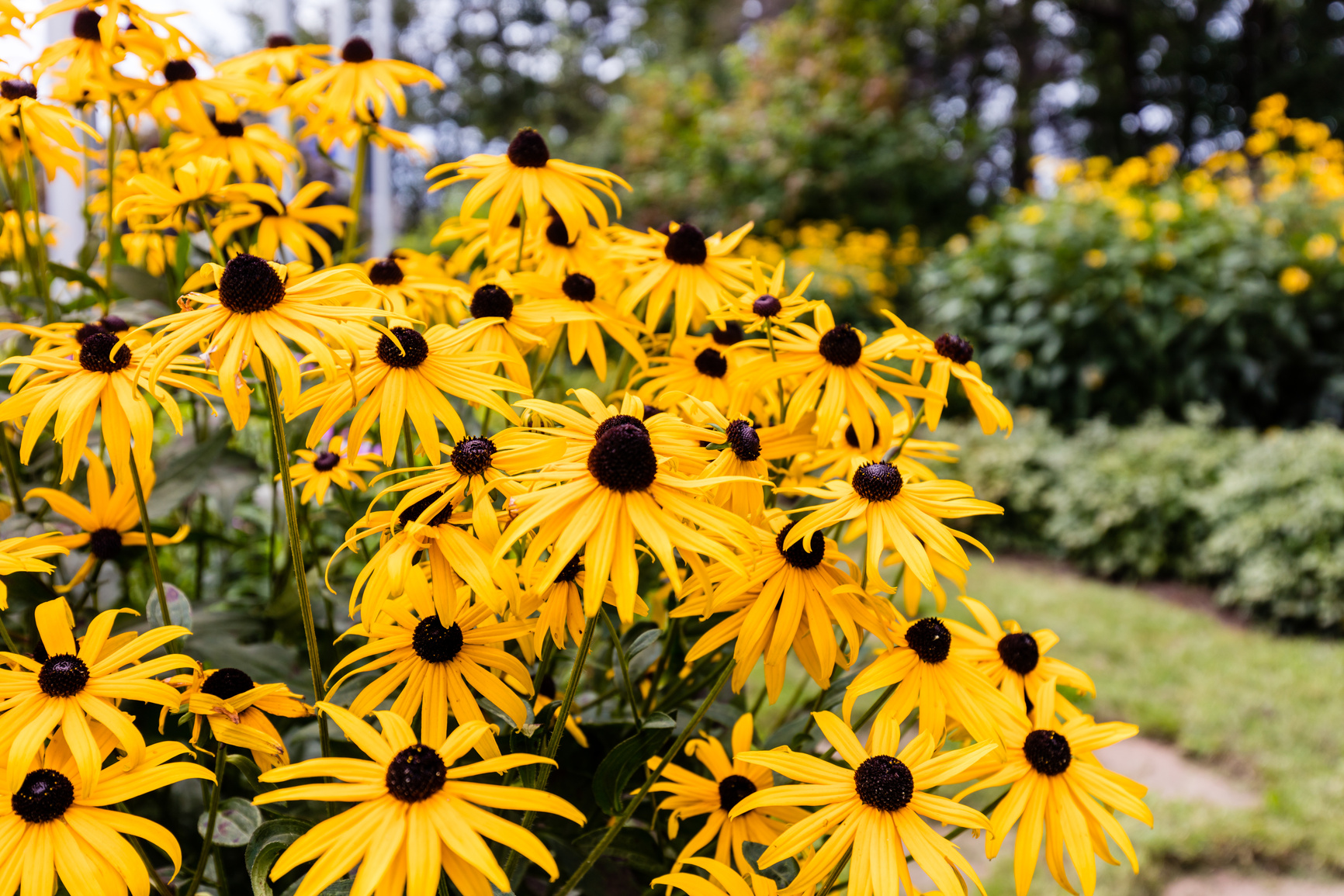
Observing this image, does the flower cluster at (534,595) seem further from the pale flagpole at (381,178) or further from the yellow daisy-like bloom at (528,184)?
the pale flagpole at (381,178)

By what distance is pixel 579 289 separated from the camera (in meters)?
1.11

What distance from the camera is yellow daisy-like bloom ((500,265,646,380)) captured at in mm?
1081

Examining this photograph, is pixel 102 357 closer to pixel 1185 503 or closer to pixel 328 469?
pixel 328 469

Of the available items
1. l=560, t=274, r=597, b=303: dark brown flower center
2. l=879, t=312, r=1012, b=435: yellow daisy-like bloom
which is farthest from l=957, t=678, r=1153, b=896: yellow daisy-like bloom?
l=560, t=274, r=597, b=303: dark brown flower center

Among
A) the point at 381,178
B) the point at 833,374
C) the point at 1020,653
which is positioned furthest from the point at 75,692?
the point at 381,178

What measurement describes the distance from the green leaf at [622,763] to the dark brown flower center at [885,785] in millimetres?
187

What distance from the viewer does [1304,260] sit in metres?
5.29

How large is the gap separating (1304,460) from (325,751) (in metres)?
4.68

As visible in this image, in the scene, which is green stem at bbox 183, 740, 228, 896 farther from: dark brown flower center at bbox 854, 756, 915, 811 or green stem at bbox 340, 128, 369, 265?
green stem at bbox 340, 128, 369, 265

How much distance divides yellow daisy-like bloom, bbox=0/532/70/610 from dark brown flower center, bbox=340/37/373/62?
0.85 m

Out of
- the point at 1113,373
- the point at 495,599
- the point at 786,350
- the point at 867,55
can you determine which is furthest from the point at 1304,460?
the point at 867,55

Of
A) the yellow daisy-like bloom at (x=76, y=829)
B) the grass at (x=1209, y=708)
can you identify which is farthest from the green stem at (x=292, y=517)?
the grass at (x=1209, y=708)

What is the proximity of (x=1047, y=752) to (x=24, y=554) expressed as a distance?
0.97 metres

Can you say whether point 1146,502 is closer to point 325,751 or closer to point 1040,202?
point 1040,202
